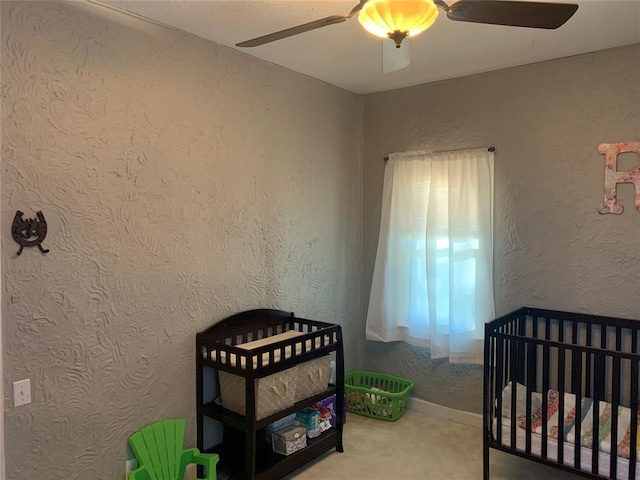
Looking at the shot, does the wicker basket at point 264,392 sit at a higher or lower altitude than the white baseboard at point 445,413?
higher

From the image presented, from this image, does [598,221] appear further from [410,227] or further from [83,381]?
[83,381]

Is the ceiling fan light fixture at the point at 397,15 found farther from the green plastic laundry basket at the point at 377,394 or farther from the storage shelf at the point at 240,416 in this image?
the green plastic laundry basket at the point at 377,394

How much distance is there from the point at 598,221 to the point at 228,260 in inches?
85.6

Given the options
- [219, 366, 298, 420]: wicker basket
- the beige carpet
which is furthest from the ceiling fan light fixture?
the beige carpet


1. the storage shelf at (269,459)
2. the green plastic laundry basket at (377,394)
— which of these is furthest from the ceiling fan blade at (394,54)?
the green plastic laundry basket at (377,394)

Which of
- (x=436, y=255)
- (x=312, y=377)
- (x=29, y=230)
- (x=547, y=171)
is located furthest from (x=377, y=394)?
(x=29, y=230)

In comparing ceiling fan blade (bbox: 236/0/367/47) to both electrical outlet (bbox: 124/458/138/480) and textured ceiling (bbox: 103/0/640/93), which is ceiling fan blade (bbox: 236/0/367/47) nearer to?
textured ceiling (bbox: 103/0/640/93)

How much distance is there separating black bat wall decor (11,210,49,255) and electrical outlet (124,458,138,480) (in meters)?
1.09

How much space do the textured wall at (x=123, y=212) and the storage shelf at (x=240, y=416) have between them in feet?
→ 0.37

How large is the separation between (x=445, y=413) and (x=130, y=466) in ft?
7.04

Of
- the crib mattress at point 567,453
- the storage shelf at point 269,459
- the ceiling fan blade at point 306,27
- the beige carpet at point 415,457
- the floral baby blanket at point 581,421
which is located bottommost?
the beige carpet at point 415,457

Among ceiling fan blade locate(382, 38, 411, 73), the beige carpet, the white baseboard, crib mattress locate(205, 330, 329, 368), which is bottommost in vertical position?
the beige carpet

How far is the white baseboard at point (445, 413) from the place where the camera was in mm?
3357

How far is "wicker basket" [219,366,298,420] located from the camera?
2475mm
